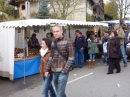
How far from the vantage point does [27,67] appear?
800 centimetres

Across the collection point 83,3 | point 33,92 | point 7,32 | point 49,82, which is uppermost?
point 83,3

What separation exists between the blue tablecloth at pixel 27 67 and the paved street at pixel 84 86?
197mm

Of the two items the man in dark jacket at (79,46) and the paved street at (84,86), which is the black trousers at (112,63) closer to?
the paved street at (84,86)

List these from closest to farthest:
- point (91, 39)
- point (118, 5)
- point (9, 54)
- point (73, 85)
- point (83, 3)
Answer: point (73, 85), point (9, 54), point (91, 39), point (83, 3), point (118, 5)

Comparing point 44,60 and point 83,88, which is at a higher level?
point 44,60

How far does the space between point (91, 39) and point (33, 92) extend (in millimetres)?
→ 4484

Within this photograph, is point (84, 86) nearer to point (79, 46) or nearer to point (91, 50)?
point (91, 50)

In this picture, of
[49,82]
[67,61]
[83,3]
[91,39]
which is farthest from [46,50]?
[83,3]

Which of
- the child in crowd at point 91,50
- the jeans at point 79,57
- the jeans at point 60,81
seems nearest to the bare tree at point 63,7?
the jeans at point 79,57

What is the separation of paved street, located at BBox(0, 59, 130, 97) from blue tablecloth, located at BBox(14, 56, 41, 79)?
197mm

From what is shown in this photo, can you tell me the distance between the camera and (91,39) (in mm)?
9664

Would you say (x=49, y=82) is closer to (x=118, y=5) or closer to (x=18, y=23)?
(x=18, y=23)

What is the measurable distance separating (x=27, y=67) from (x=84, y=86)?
102 inches

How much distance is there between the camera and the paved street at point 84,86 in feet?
18.8
